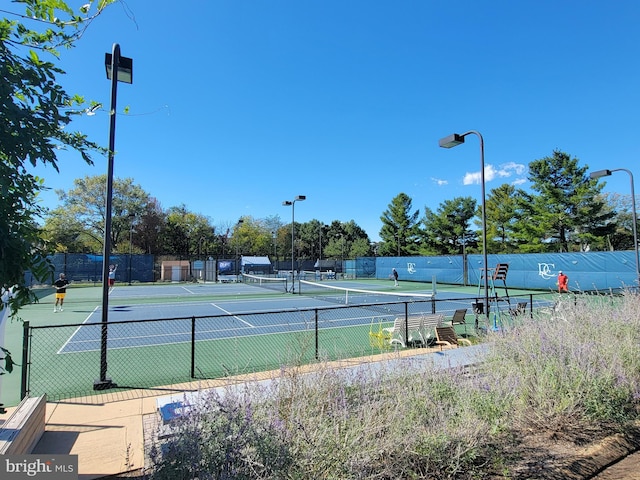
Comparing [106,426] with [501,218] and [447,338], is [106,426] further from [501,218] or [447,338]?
[501,218]

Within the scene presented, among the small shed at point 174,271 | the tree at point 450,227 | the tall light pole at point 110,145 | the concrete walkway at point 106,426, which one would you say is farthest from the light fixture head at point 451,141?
the tree at point 450,227

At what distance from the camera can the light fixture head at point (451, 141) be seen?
979 cm

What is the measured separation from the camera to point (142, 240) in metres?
58.5

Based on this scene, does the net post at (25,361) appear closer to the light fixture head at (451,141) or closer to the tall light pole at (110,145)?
the tall light pole at (110,145)

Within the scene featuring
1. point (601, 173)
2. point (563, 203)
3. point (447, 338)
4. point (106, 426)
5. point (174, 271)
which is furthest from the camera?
point (174, 271)

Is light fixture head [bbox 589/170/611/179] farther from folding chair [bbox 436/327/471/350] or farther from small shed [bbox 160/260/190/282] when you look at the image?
small shed [bbox 160/260/190/282]

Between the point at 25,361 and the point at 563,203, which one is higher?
the point at 563,203

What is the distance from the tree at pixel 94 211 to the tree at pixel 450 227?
40.7 m

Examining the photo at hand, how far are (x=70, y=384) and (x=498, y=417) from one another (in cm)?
714

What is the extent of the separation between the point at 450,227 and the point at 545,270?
77.4ft

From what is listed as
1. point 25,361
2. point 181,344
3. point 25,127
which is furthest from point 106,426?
point 181,344

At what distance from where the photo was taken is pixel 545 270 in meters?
26.9

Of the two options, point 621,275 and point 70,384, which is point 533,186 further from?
point 70,384

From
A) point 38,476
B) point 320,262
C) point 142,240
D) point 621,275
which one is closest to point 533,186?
point 621,275
